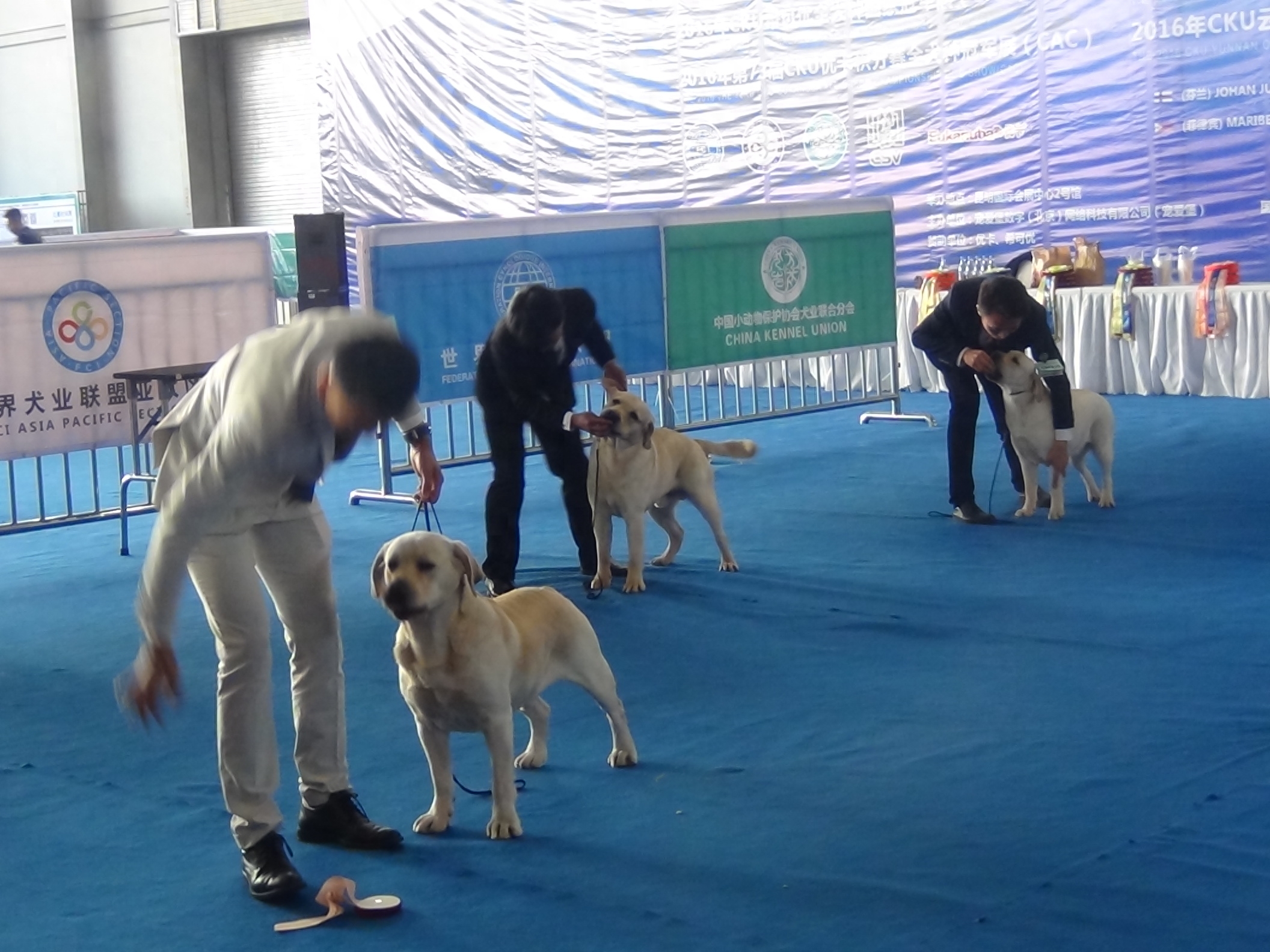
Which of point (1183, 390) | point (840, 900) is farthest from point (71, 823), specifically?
point (1183, 390)

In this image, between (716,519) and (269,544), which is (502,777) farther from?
(716,519)

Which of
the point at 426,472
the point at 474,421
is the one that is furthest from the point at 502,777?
the point at 474,421

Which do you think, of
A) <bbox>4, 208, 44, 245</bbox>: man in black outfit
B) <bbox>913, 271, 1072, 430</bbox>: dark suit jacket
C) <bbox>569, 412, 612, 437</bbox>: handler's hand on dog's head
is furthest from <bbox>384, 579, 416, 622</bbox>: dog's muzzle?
<bbox>4, 208, 44, 245</bbox>: man in black outfit

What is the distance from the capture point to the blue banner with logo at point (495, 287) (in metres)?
8.80

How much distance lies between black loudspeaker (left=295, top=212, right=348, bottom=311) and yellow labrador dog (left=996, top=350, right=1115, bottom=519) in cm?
364

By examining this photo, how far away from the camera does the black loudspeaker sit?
8688 millimetres

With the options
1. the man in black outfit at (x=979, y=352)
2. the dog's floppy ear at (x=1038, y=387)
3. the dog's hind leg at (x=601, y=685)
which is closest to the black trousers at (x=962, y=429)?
the man in black outfit at (x=979, y=352)

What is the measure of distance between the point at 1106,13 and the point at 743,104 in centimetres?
368

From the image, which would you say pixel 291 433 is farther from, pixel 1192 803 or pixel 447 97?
pixel 447 97

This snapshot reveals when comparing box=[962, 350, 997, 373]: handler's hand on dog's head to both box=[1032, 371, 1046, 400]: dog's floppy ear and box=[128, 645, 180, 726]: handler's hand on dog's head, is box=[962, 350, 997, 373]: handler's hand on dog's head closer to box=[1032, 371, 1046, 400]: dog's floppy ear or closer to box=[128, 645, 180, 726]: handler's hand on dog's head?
box=[1032, 371, 1046, 400]: dog's floppy ear

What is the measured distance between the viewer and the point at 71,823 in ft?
13.5

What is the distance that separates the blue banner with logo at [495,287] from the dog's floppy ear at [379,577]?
488cm

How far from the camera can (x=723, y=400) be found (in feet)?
36.8

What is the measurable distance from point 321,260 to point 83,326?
1387 millimetres
